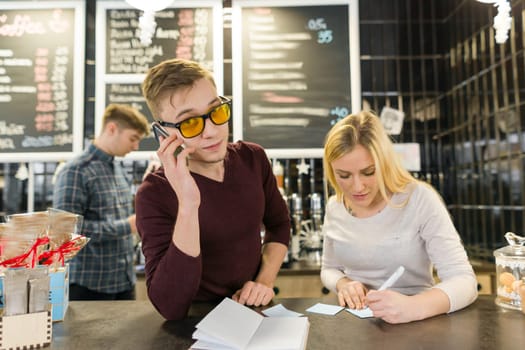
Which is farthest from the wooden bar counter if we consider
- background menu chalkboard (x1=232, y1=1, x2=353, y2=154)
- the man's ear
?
background menu chalkboard (x1=232, y1=1, x2=353, y2=154)

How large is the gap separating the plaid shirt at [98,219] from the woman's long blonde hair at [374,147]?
136 centimetres

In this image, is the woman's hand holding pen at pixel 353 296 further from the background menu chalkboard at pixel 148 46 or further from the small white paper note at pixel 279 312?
the background menu chalkboard at pixel 148 46

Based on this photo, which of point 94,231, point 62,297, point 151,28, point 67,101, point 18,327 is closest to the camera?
point 18,327

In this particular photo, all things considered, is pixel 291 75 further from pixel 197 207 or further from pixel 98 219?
pixel 197 207

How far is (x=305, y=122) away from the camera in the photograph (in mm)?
2828

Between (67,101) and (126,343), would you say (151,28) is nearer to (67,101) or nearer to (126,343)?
(126,343)

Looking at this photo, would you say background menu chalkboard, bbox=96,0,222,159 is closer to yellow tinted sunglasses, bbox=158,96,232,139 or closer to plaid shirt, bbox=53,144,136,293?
plaid shirt, bbox=53,144,136,293

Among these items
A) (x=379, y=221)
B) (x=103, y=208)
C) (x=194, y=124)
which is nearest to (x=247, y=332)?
(x=194, y=124)

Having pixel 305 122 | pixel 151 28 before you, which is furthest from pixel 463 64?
pixel 151 28

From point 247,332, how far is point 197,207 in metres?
0.33

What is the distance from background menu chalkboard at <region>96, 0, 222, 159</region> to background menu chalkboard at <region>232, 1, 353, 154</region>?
191 mm

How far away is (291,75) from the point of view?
283 centimetres

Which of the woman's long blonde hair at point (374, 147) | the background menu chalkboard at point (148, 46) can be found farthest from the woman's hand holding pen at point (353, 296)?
the background menu chalkboard at point (148, 46)

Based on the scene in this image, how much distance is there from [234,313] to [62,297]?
50 centimetres
